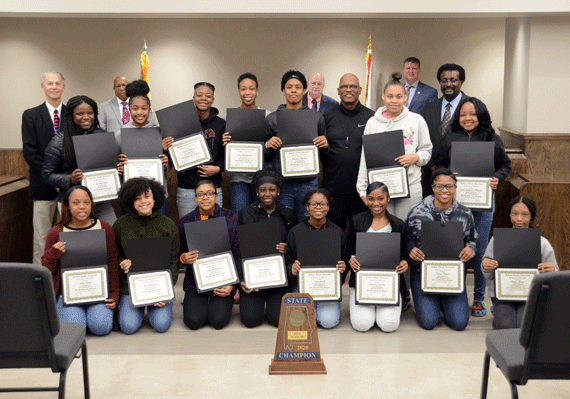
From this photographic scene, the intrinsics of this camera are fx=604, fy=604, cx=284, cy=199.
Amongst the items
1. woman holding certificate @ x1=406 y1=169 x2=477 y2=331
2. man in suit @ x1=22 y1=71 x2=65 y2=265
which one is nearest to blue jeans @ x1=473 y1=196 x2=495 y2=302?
woman holding certificate @ x1=406 y1=169 x2=477 y2=331

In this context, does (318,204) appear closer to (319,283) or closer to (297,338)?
(319,283)

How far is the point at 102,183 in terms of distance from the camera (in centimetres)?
437

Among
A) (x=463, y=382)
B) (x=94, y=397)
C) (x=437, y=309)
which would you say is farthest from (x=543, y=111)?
(x=94, y=397)

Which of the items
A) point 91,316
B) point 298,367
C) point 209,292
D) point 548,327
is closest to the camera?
point 548,327

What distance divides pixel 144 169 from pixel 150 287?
874 millimetres

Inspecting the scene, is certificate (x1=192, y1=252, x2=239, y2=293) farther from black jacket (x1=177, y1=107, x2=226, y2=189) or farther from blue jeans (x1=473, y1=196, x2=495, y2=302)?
blue jeans (x1=473, y1=196, x2=495, y2=302)

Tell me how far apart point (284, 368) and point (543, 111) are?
3.75m

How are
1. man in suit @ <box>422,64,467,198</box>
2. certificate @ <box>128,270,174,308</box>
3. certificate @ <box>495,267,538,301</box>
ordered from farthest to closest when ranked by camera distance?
man in suit @ <box>422,64,467,198</box> → certificate @ <box>128,270,174,308</box> → certificate @ <box>495,267,538,301</box>

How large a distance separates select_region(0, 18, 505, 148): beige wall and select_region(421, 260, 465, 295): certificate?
5058 millimetres

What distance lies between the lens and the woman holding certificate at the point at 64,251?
4.02 m

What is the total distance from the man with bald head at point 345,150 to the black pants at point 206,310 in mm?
1067

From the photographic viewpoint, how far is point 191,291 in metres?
4.36

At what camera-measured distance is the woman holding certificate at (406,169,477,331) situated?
13.8ft

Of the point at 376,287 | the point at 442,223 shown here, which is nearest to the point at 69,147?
the point at 376,287
